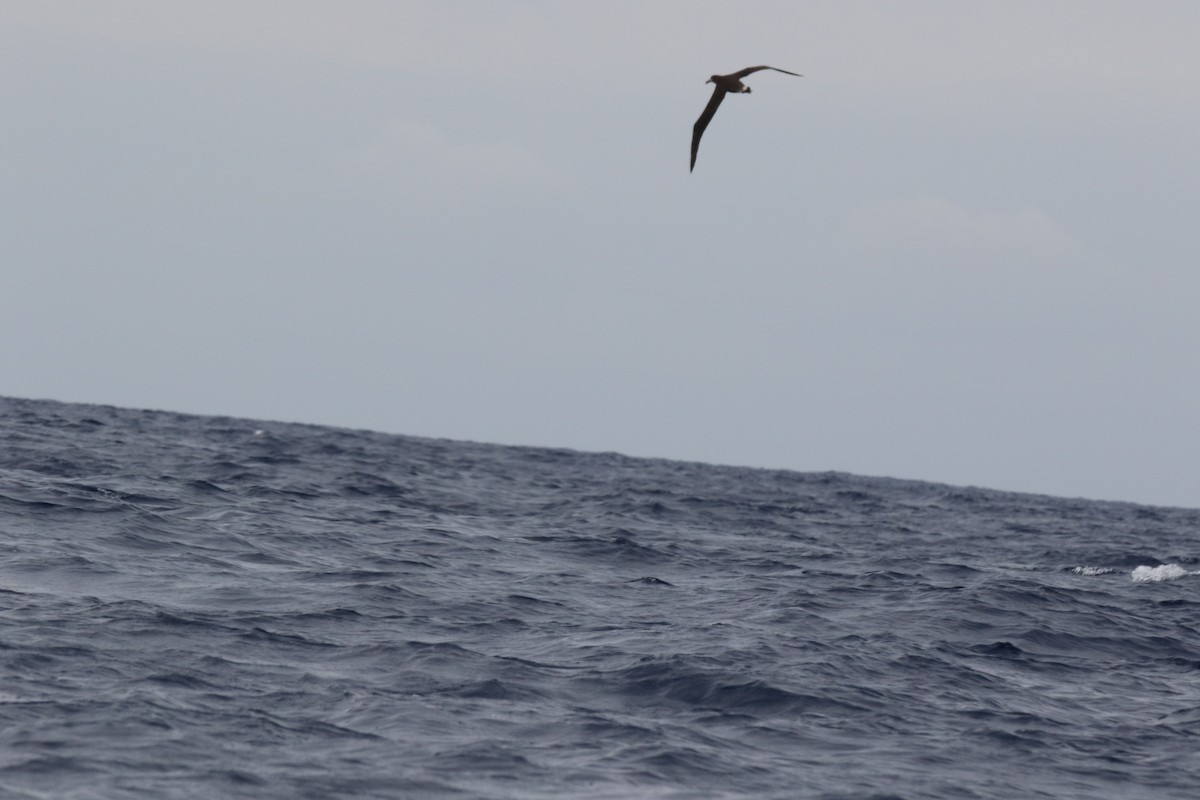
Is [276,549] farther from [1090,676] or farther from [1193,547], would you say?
[1193,547]

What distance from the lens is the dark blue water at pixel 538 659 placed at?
9484mm

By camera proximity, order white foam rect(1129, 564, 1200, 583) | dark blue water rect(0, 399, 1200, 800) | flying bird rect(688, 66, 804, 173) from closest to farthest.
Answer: dark blue water rect(0, 399, 1200, 800), flying bird rect(688, 66, 804, 173), white foam rect(1129, 564, 1200, 583)

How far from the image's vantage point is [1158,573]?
79.6 ft

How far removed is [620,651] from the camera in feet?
43.9

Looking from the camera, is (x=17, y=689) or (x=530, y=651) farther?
(x=530, y=651)

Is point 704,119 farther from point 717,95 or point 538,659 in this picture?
point 538,659

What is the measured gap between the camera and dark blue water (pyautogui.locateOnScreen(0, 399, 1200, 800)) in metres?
9.48

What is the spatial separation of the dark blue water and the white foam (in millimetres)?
141

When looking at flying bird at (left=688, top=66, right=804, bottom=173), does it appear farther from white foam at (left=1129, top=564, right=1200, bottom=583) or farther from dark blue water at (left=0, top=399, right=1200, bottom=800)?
white foam at (left=1129, top=564, right=1200, bottom=583)

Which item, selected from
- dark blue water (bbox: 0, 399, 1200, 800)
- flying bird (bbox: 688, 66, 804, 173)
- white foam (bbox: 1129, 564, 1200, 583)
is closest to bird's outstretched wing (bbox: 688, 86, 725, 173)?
flying bird (bbox: 688, 66, 804, 173)

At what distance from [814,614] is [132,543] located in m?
8.34

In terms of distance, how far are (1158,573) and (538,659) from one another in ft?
50.2

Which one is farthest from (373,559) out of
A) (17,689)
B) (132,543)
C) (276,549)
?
(17,689)

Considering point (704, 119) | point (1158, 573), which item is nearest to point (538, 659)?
point (704, 119)
